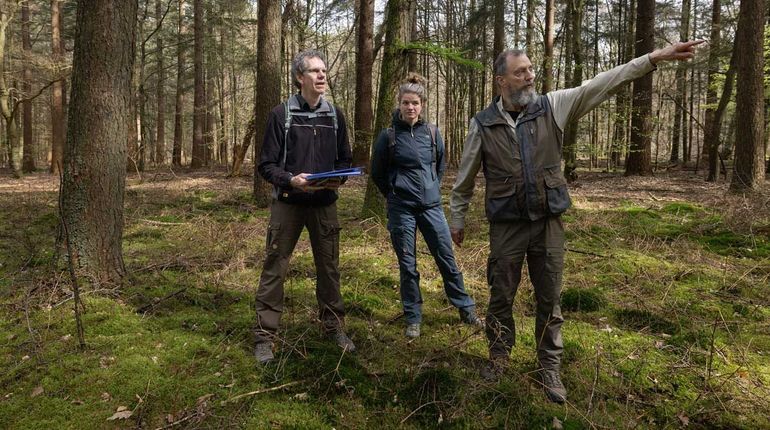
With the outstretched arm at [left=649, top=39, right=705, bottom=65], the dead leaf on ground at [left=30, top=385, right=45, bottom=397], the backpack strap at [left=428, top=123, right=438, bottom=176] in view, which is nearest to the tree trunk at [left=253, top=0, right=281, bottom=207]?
the backpack strap at [left=428, top=123, right=438, bottom=176]

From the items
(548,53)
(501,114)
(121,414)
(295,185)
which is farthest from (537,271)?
(548,53)

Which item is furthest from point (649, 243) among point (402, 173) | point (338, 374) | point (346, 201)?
point (346, 201)

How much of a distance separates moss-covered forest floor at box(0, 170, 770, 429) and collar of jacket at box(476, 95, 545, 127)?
1630 mm

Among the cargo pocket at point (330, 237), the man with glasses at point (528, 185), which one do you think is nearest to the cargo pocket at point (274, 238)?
the cargo pocket at point (330, 237)

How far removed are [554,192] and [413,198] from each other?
1473 mm

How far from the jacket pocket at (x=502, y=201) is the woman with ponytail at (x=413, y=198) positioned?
43.5 inches

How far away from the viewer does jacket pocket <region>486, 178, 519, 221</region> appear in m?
2.99

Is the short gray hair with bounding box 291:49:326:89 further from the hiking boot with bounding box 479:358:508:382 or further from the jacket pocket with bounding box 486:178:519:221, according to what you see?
the hiking boot with bounding box 479:358:508:382

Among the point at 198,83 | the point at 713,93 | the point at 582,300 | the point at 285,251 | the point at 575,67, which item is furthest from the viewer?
the point at 198,83

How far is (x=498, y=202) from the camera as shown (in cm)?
306

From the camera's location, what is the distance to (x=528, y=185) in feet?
9.63

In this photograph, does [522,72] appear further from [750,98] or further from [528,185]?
[750,98]

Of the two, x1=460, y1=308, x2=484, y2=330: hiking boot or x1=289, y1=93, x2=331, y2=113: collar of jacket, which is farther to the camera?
x1=460, y1=308, x2=484, y2=330: hiking boot

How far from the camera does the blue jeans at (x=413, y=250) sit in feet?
13.7
